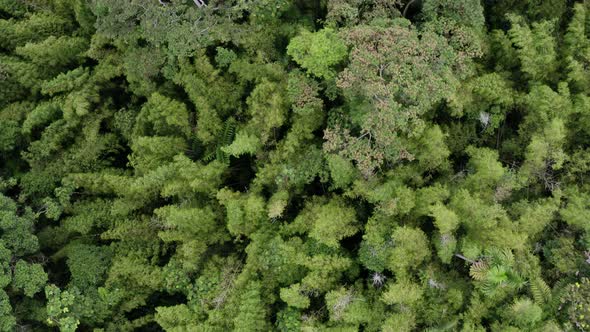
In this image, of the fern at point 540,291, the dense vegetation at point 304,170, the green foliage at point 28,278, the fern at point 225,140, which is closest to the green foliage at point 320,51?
the dense vegetation at point 304,170

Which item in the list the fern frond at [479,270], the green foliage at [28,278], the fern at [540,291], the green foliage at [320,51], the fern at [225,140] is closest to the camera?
the fern frond at [479,270]

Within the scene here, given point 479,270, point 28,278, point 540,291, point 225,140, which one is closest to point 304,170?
point 225,140

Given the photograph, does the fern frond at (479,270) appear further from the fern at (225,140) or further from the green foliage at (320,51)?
the fern at (225,140)

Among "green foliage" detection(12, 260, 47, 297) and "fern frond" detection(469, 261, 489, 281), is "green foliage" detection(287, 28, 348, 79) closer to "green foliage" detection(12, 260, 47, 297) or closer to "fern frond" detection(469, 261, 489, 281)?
"fern frond" detection(469, 261, 489, 281)

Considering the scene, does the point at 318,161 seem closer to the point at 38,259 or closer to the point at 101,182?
the point at 101,182

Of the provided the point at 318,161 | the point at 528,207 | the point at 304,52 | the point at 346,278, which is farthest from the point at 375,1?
the point at 346,278

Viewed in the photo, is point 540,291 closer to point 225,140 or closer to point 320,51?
point 320,51
